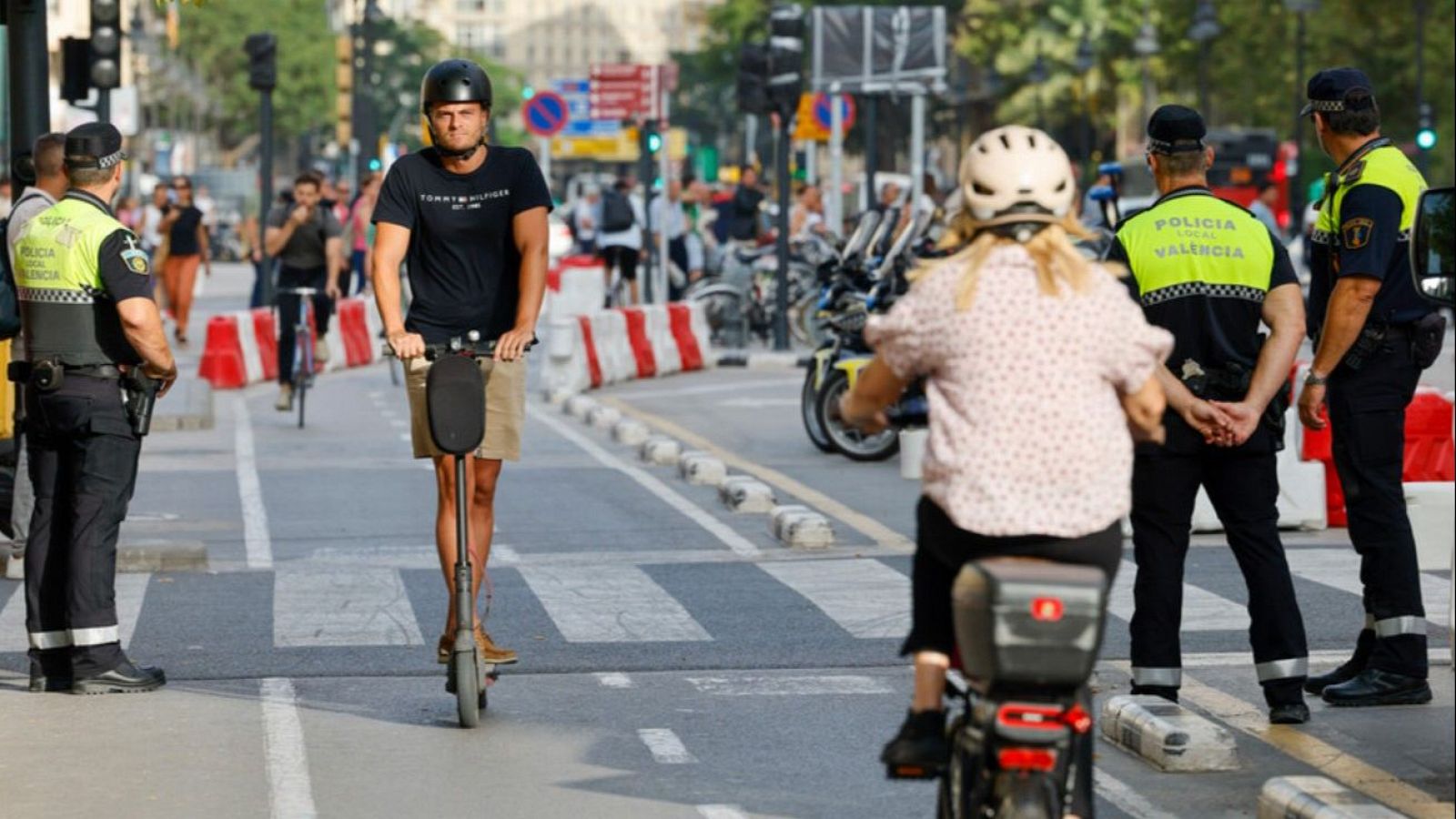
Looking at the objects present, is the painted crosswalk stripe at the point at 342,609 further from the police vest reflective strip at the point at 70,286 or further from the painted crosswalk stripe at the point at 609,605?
the police vest reflective strip at the point at 70,286

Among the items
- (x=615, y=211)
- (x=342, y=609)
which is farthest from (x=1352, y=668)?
(x=615, y=211)

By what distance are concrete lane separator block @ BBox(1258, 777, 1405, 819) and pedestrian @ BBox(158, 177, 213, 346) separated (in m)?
27.7

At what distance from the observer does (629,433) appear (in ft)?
65.2

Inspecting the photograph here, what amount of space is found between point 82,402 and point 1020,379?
4.58m

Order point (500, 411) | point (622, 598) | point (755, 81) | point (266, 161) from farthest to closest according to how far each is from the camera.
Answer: point (755, 81) → point (266, 161) → point (622, 598) → point (500, 411)

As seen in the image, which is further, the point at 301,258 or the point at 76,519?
the point at 301,258

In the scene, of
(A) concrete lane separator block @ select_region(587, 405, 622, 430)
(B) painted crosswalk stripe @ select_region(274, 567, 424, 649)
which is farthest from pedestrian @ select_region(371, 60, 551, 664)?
(A) concrete lane separator block @ select_region(587, 405, 622, 430)

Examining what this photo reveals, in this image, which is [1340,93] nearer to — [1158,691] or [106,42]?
[1158,691]

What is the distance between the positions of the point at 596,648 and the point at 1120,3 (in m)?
74.5

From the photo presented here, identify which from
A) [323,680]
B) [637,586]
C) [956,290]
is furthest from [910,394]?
[637,586]

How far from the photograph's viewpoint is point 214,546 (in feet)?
45.3

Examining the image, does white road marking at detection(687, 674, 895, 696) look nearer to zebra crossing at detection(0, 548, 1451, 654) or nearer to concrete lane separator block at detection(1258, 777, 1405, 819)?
zebra crossing at detection(0, 548, 1451, 654)

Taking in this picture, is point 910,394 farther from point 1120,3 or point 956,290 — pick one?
point 1120,3

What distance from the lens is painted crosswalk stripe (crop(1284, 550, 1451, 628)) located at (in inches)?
443
